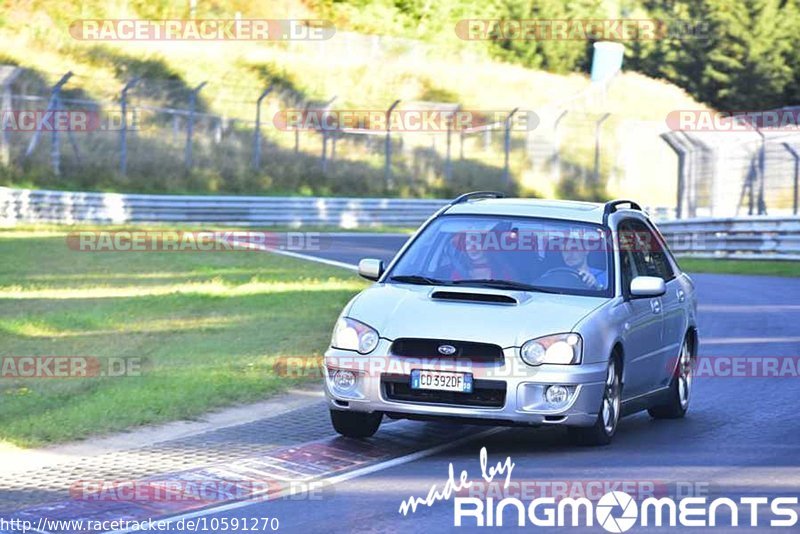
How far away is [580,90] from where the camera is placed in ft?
217

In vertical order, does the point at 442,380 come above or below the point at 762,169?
above

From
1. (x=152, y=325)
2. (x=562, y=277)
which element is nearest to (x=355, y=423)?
(x=562, y=277)

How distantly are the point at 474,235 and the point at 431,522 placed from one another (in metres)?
3.46

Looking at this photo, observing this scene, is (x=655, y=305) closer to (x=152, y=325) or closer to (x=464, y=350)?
(x=464, y=350)

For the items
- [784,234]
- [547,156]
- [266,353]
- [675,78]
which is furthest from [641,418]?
[675,78]

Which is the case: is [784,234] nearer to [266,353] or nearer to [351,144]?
[266,353]

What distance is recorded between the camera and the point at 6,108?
39.6 metres

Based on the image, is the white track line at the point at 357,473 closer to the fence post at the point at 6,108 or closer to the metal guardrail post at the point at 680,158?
the metal guardrail post at the point at 680,158

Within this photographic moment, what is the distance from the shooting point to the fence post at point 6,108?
129 feet

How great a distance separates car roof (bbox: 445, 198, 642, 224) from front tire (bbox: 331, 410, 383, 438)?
1.84 m

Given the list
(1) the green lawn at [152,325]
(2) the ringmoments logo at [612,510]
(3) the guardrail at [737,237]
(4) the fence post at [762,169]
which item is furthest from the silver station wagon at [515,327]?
(4) the fence post at [762,169]

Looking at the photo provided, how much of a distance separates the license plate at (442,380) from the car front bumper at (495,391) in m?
0.03

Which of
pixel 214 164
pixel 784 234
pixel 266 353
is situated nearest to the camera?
pixel 266 353

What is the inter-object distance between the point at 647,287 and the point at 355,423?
2238 millimetres
